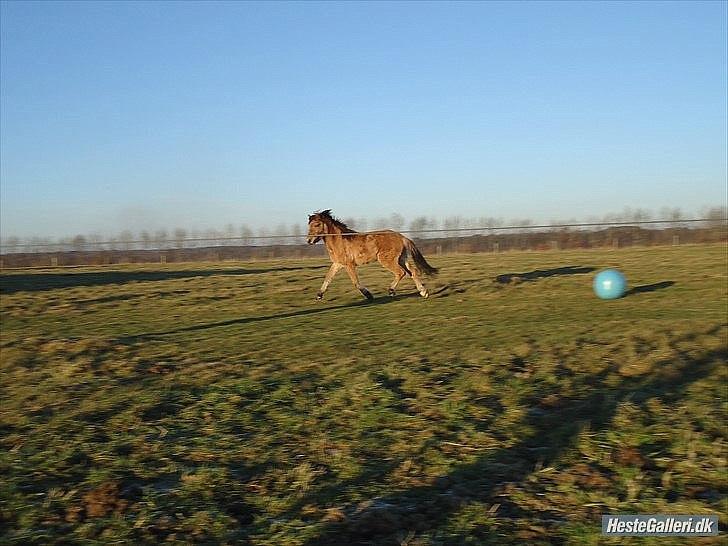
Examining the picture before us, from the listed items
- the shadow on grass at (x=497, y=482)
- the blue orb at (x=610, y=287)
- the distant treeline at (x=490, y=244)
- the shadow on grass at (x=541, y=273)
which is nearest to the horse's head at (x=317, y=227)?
the shadow on grass at (x=541, y=273)

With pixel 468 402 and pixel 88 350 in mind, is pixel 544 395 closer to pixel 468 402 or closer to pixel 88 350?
pixel 468 402

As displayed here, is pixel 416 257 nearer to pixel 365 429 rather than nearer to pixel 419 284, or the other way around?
pixel 419 284

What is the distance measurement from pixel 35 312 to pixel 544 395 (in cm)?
1217

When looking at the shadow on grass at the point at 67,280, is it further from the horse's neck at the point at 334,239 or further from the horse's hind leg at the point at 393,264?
the horse's hind leg at the point at 393,264

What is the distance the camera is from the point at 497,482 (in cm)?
482

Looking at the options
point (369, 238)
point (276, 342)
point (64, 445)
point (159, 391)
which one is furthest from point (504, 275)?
point (64, 445)

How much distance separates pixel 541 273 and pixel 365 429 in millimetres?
14568

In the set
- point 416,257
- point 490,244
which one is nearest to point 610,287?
point 416,257

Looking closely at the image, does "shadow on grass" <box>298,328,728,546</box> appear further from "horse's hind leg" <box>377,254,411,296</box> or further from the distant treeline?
the distant treeline

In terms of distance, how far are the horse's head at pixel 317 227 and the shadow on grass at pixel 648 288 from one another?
674 cm

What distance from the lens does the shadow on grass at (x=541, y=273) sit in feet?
58.7

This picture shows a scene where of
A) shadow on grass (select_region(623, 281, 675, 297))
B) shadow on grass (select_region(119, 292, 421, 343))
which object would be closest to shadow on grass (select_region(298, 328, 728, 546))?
shadow on grass (select_region(119, 292, 421, 343))

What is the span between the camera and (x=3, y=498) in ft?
15.3

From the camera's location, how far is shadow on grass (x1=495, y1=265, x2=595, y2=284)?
1791 centimetres
